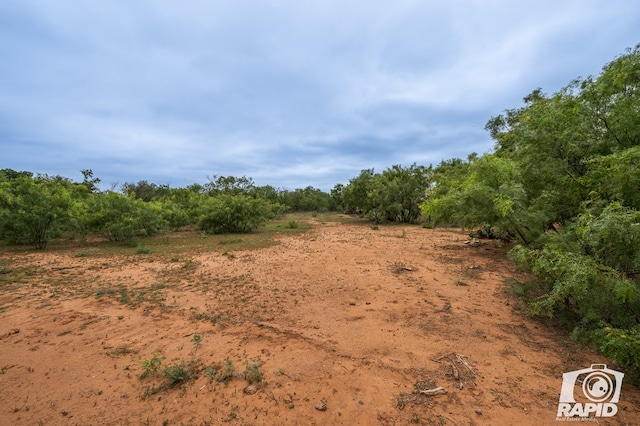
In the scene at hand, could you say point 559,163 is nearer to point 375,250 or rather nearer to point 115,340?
point 375,250

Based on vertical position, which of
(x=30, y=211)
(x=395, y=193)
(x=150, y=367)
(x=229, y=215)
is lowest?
(x=150, y=367)

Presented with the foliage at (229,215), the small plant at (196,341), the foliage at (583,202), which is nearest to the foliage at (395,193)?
the foliage at (229,215)

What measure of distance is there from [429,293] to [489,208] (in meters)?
2.61

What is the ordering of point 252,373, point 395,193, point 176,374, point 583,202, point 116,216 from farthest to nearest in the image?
point 395,193 < point 116,216 < point 583,202 < point 252,373 < point 176,374

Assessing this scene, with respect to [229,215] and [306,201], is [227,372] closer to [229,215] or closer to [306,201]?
[229,215]

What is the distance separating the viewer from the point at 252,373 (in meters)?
3.46

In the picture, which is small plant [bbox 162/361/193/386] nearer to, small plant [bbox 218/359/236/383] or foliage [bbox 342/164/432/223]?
small plant [bbox 218/359/236/383]

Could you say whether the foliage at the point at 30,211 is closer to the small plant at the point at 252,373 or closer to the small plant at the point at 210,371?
the small plant at the point at 210,371

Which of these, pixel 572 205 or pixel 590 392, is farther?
pixel 572 205

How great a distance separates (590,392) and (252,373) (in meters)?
3.71


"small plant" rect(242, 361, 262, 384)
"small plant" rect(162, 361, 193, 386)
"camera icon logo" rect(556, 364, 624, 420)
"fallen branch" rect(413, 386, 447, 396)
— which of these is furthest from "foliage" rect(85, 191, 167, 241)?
"camera icon logo" rect(556, 364, 624, 420)

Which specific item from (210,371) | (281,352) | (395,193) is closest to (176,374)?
(210,371)

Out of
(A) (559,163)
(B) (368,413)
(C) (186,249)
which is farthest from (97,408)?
(C) (186,249)

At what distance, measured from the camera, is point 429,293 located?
6.27m
